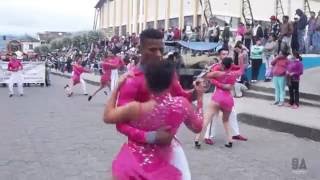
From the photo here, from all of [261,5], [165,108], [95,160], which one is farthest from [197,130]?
[261,5]

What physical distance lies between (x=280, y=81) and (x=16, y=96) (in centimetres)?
1056

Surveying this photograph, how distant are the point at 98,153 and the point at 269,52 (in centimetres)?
1320

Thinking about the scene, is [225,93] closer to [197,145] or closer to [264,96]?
[197,145]

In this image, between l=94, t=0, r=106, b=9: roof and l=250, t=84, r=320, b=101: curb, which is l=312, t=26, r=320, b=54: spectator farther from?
l=94, t=0, r=106, b=9: roof

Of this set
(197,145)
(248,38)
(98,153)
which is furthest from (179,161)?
(248,38)

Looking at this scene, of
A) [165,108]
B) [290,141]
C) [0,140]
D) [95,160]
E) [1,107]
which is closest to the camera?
[165,108]

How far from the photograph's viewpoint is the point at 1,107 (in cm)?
1738

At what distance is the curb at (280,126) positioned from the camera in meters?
11.7

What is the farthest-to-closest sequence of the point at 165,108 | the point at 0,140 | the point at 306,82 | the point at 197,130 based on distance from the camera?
the point at 306,82
the point at 0,140
the point at 197,130
the point at 165,108

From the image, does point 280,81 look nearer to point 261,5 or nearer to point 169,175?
point 169,175

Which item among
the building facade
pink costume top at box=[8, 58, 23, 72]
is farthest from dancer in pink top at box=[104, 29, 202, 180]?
the building facade

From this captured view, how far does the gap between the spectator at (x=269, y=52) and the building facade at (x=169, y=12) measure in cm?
2606

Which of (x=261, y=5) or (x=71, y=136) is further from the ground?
(x=261, y=5)

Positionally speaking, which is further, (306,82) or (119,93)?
(306,82)
